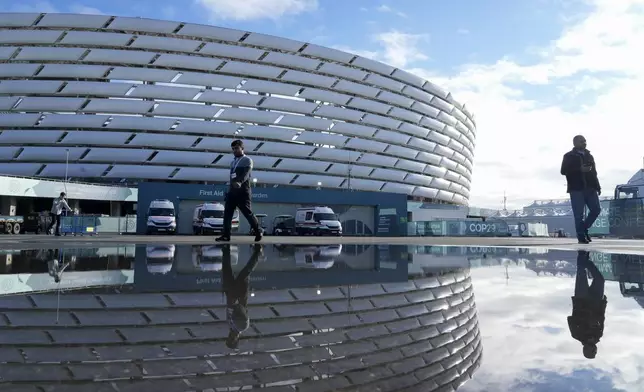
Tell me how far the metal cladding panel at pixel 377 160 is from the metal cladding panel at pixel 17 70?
31679 mm

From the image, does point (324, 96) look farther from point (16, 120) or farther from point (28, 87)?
point (16, 120)

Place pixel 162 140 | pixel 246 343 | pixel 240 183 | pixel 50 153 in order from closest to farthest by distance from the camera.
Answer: pixel 246 343, pixel 240 183, pixel 50 153, pixel 162 140

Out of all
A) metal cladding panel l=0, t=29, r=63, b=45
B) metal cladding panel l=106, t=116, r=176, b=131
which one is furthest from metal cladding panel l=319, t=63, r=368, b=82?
metal cladding panel l=0, t=29, r=63, b=45

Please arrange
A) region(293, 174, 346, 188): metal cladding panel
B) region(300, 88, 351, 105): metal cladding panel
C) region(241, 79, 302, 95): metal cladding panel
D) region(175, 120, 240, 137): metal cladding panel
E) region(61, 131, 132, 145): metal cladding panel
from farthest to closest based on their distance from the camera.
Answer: region(300, 88, 351, 105): metal cladding panel → region(293, 174, 346, 188): metal cladding panel → region(241, 79, 302, 95): metal cladding panel → region(175, 120, 240, 137): metal cladding panel → region(61, 131, 132, 145): metal cladding panel

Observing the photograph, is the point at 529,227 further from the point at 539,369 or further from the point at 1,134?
the point at 1,134

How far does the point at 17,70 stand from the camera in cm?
3775

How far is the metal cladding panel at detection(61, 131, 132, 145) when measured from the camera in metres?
37.7

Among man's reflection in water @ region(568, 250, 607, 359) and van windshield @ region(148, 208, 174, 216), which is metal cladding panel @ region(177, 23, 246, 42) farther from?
man's reflection in water @ region(568, 250, 607, 359)

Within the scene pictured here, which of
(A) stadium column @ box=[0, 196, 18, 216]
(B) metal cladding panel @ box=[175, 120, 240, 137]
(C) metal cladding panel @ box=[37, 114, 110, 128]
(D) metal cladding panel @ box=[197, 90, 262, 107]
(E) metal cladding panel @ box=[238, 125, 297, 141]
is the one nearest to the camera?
(A) stadium column @ box=[0, 196, 18, 216]

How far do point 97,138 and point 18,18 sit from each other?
12958 mm

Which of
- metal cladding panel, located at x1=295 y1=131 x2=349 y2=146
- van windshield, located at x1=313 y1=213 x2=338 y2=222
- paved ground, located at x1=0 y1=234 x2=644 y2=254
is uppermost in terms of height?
metal cladding panel, located at x1=295 y1=131 x2=349 y2=146

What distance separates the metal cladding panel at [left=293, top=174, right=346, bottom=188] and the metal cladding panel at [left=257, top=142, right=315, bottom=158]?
224cm

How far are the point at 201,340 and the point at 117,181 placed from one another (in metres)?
41.2

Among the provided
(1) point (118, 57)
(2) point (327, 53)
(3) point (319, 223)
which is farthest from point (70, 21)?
(3) point (319, 223)
